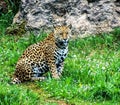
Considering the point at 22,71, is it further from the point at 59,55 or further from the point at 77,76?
the point at 77,76

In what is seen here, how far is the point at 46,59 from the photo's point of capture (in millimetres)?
12617

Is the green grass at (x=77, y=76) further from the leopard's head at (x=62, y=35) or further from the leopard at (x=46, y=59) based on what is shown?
the leopard's head at (x=62, y=35)

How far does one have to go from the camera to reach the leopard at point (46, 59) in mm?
12383

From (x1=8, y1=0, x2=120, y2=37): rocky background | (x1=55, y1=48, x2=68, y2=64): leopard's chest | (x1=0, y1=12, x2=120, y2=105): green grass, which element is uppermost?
(x1=8, y1=0, x2=120, y2=37): rocky background

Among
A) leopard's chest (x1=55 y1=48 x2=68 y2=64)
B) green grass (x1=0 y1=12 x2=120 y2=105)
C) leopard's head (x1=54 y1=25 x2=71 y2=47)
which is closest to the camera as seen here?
green grass (x1=0 y1=12 x2=120 y2=105)

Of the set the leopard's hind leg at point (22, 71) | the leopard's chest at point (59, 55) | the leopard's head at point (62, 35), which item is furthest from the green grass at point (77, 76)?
the leopard's head at point (62, 35)

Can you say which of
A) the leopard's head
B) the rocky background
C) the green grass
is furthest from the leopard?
the rocky background

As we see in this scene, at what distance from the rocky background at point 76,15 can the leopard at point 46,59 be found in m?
2.98

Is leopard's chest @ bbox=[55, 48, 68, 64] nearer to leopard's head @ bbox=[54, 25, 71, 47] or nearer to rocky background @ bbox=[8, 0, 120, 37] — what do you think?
leopard's head @ bbox=[54, 25, 71, 47]

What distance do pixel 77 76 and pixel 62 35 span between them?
3.28 ft

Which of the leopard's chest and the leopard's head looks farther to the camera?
the leopard's chest

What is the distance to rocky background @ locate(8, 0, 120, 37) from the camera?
15.6m

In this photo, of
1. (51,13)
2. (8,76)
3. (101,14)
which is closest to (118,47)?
(101,14)

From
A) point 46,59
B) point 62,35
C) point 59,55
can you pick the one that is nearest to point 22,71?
point 46,59
